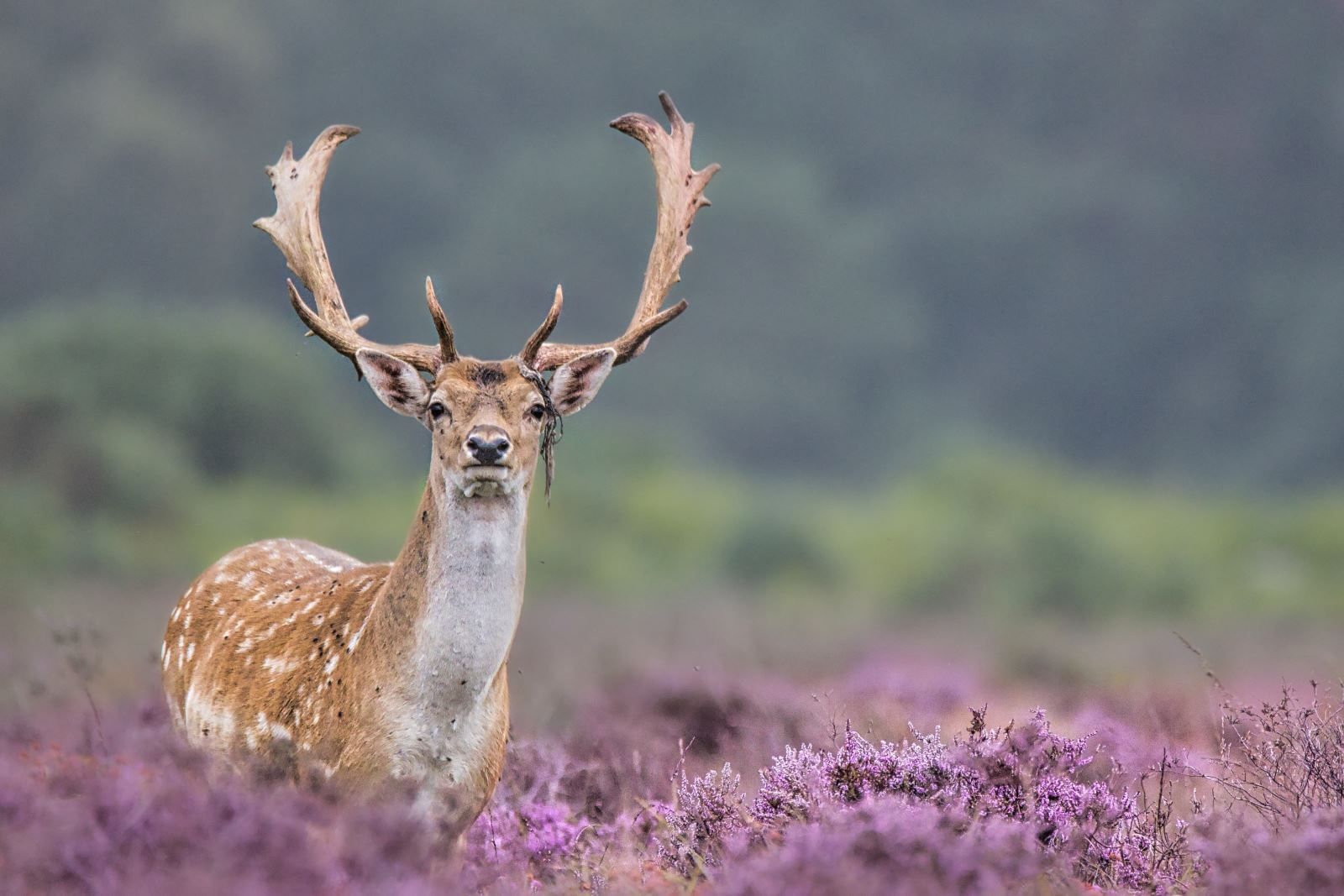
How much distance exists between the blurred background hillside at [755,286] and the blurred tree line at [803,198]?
0.39ft

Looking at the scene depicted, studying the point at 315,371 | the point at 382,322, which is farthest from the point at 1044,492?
the point at 382,322

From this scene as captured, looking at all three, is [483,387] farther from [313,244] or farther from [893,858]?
[893,858]

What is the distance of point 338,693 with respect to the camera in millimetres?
5602

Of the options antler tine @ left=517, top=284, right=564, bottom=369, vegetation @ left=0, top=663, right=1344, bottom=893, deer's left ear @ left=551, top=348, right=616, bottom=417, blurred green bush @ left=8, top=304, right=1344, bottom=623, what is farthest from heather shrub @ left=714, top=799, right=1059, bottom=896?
blurred green bush @ left=8, top=304, right=1344, bottom=623

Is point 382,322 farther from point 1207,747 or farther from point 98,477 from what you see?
point 1207,747

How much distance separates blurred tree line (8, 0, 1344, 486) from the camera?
41.9 m

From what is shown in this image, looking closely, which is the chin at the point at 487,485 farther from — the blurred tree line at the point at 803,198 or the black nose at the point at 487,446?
the blurred tree line at the point at 803,198

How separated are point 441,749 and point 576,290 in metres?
37.8

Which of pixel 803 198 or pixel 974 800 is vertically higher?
pixel 803 198

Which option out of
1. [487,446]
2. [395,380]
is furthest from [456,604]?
[395,380]

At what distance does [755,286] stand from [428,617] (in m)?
41.1

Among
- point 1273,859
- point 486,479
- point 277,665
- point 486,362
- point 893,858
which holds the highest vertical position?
point 486,362

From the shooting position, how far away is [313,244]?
22.4 ft

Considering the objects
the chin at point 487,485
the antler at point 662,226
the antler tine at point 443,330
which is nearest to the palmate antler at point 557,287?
the antler at point 662,226
